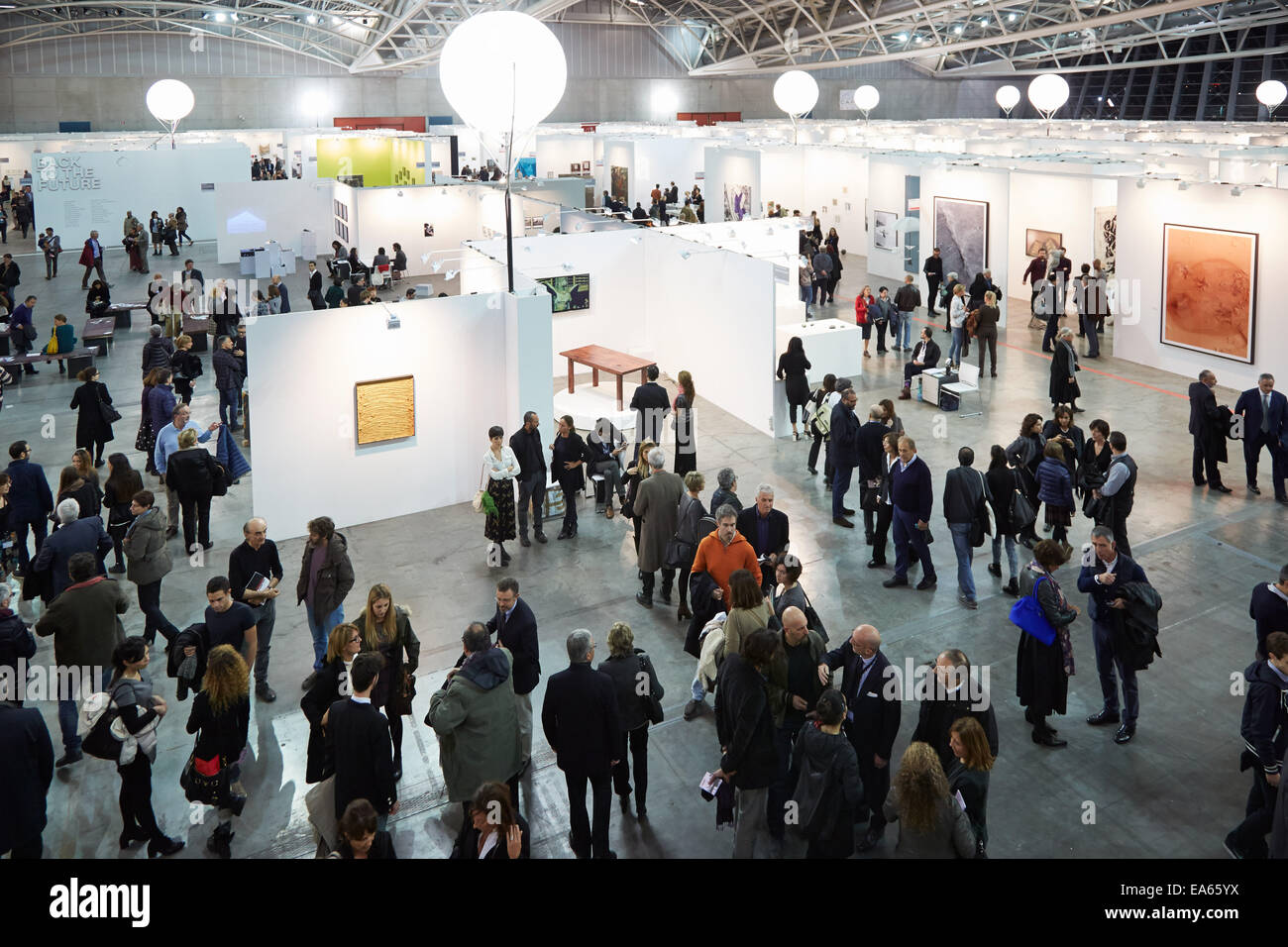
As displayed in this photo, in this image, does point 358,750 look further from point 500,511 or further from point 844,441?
point 844,441

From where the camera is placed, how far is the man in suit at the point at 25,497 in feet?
28.1

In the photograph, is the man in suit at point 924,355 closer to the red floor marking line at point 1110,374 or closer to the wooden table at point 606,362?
the red floor marking line at point 1110,374

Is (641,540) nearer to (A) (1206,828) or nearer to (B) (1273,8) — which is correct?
(A) (1206,828)

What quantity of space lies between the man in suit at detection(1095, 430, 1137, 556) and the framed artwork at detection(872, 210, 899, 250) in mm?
14882

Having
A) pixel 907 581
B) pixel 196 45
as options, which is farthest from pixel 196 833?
pixel 196 45

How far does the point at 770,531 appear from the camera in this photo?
760 centimetres

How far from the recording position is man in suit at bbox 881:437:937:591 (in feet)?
27.6

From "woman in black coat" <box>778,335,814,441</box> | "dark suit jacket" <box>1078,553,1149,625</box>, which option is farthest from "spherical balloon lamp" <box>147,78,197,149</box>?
"dark suit jacket" <box>1078,553,1149,625</box>

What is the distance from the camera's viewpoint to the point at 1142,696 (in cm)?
709

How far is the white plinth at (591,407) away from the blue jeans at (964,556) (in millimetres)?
5100

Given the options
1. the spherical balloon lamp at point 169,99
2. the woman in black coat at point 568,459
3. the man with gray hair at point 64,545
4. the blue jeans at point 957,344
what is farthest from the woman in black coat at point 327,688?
the spherical balloon lamp at point 169,99

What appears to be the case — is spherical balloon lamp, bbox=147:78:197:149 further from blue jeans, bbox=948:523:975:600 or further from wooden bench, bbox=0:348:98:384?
blue jeans, bbox=948:523:975:600
